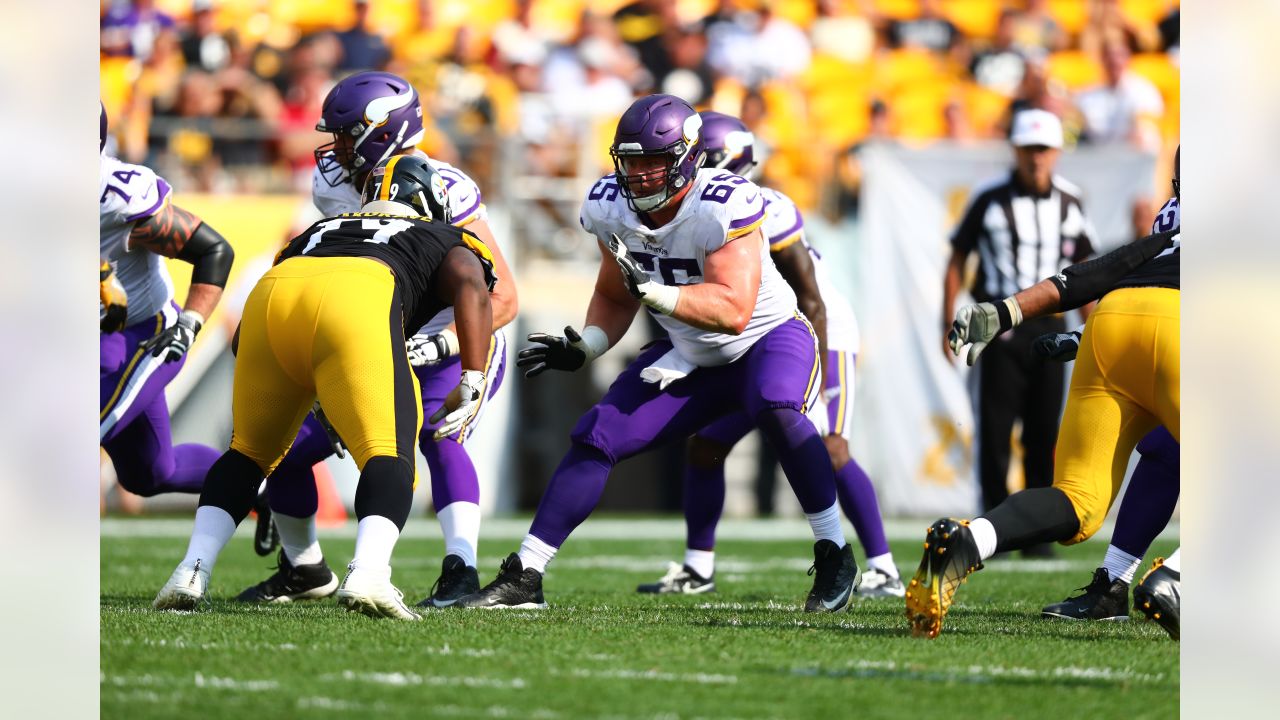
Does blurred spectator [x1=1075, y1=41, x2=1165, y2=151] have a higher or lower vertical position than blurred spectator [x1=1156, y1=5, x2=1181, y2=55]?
lower

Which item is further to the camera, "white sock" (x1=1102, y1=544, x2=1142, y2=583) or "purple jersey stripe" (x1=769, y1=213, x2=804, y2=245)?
"purple jersey stripe" (x1=769, y1=213, x2=804, y2=245)

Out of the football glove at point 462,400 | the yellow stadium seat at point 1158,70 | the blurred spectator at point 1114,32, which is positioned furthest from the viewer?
the blurred spectator at point 1114,32

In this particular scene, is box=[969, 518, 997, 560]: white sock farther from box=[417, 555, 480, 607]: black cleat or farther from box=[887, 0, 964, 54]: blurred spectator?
box=[887, 0, 964, 54]: blurred spectator

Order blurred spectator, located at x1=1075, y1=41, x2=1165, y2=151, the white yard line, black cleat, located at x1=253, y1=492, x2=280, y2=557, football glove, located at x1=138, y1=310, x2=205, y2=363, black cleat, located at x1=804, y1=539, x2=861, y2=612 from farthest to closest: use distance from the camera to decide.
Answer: blurred spectator, located at x1=1075, y1=41, x2=1165, y2=151 < the white yard line < black cleat, located at x1=253, y1=492, x2=280, y2=557 < football glove, located at x1=138, y1=310, x2=205, y2=363 < black cleat, located at x1=804, y1=539, x2=861, y2=612

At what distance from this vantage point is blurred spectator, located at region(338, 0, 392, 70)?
466 inches

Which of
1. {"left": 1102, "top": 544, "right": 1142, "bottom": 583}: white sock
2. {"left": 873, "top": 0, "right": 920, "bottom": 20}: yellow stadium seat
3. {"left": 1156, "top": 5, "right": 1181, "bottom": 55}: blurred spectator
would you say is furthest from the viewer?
{"left": 873, "top": 0, "right": 920, "bottom": 20}: yellow stadium seat

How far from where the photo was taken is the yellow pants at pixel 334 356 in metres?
3.85

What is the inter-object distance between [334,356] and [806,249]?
2.11 m

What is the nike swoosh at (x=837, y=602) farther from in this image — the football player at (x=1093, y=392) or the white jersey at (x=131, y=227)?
the white jersey at (x=131, y=227)

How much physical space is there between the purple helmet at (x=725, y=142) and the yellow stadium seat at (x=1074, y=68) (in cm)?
761

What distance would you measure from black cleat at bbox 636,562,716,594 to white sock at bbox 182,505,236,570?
6.07ft

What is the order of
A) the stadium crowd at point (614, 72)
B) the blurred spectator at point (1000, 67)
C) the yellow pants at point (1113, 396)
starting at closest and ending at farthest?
the yellow pants at point (1113, 396) < the stadium crowd at point (614, 72) < the blurred spectator at point (1000, 67)

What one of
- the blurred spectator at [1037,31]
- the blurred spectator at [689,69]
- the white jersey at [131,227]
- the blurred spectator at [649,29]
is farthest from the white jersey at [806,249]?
the blurred spectator at [1037,31]

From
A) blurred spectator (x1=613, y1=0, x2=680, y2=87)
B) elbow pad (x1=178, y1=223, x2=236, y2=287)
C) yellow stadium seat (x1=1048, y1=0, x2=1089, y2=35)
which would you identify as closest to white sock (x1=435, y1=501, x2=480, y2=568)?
elbow pad (x1=178, y1=223, x2=236, y2=287)
